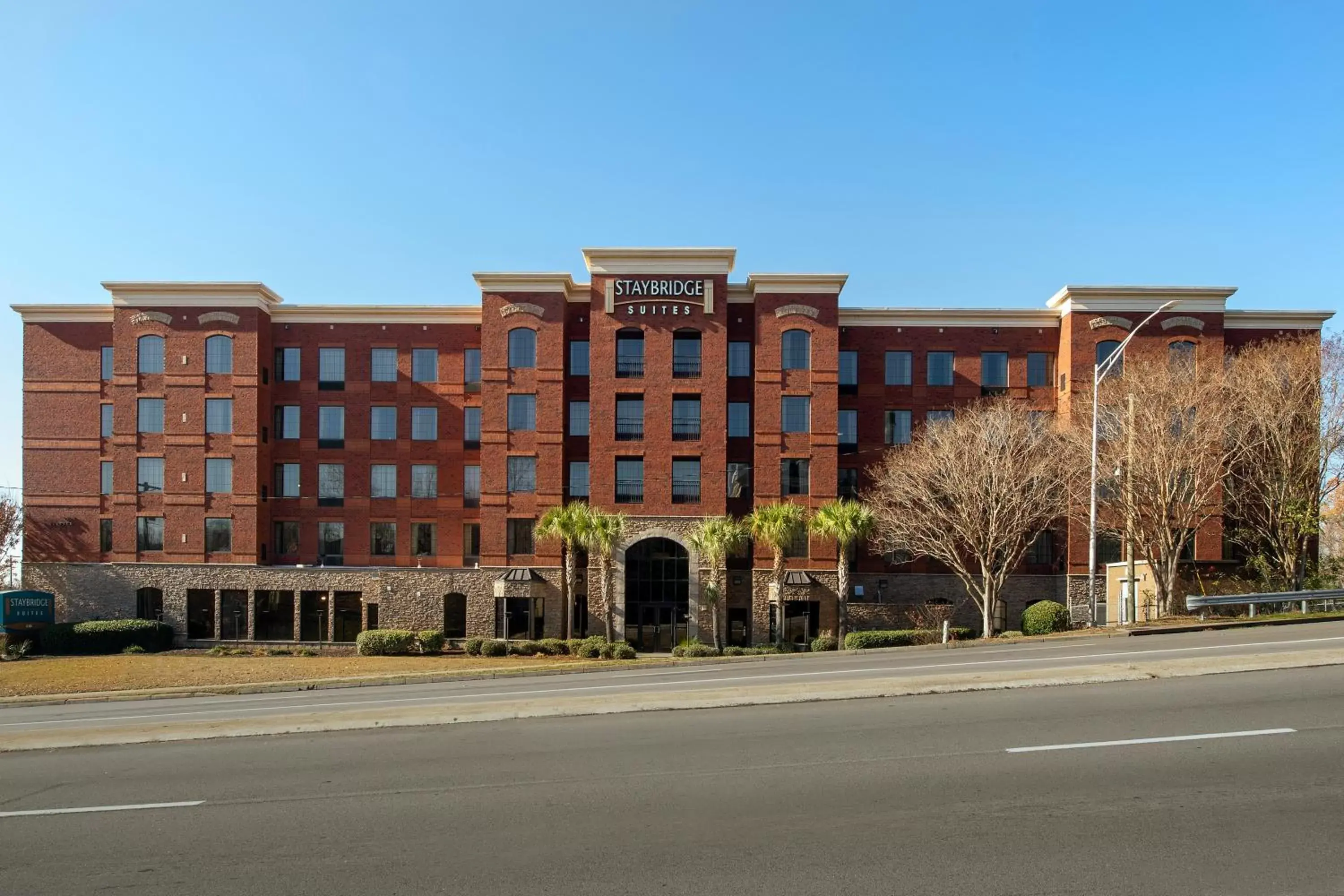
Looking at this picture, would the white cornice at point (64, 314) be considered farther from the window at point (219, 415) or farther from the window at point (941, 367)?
the window at point (941, 367)

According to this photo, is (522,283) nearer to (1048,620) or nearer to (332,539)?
(332,539)

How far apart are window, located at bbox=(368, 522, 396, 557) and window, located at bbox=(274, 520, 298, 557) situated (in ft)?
11.9

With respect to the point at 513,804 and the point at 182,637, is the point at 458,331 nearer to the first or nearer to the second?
the point at 182,637

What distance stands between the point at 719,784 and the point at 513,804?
7.35ft

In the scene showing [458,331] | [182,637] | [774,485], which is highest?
[458,331]

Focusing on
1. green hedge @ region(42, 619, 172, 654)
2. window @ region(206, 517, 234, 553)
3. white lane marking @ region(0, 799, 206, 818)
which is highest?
window @ region(206, 517, 234, 553)

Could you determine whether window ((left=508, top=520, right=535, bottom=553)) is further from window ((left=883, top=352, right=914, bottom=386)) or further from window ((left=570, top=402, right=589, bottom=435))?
window ((left=883, top=352, right=914, bottom=386))

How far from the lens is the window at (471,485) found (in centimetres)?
4781

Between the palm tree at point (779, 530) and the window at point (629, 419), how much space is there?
21.0 ft

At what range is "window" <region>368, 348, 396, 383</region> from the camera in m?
48.1

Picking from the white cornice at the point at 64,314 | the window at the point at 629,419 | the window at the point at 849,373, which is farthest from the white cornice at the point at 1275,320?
the white cornice at the point at 64,314

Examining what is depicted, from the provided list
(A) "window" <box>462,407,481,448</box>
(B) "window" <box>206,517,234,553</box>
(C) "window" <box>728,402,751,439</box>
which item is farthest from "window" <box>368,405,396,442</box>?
(C) "window" <box>728,402,751,439</box>

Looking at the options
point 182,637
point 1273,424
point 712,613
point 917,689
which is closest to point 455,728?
point 917,689

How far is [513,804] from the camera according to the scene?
10227mm
